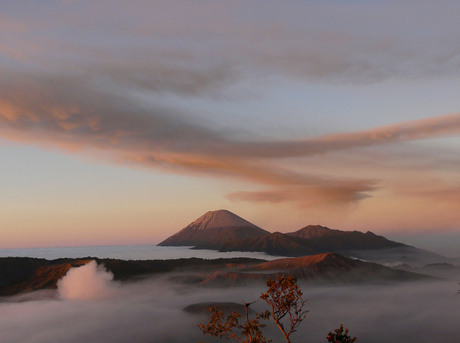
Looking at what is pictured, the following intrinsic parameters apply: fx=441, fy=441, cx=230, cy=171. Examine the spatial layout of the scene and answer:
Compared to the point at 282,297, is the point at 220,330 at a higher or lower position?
lower

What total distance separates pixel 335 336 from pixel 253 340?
6206 mm

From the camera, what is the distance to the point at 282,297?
35.6 m

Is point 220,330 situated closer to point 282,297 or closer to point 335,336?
point 282,297

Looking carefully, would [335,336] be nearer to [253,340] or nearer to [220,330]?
[253,340]

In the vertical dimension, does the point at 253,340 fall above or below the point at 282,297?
below

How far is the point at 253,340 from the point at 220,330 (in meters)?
2.68

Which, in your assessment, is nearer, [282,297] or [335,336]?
[335,336]

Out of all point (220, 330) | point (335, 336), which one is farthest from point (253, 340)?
point (335, 336)

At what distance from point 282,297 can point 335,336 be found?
4.95 m

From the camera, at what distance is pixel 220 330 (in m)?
34.2

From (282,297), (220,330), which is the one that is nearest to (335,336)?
(282,297)

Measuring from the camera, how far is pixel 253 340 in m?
33.4

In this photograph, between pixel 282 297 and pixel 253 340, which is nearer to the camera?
pixel 253 340

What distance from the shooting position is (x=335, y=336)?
109 ft
